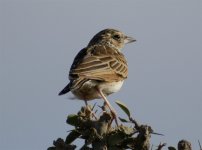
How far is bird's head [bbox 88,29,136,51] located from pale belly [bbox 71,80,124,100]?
262 cm

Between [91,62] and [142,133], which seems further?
[91,62]

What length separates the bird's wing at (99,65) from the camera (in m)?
7.25

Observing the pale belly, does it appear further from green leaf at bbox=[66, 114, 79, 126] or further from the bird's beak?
the bird's beak

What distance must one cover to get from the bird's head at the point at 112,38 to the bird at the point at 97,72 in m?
0.02

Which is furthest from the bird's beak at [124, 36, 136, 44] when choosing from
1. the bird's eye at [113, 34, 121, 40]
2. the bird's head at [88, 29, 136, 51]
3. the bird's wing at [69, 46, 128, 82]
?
the bird's wing at [69, 46, 128, 82]

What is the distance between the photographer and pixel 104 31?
10773 millimetres

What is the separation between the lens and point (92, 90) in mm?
7270

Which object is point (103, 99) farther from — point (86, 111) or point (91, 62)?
point (86, 111)

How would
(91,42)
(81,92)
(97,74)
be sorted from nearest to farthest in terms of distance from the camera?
(81,92)
(97,74)
(91,42)

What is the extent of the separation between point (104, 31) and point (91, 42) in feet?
1.19

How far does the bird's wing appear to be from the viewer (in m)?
7.25

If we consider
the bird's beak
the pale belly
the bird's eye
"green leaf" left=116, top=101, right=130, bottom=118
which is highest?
the bird's eye

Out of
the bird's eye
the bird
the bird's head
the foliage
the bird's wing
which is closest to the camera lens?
the foliage

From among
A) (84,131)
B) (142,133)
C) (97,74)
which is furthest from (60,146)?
(97,74)
